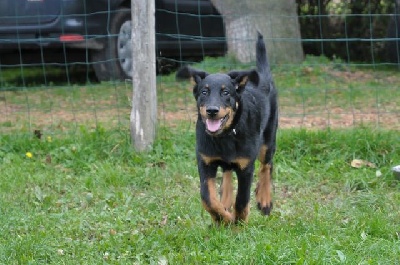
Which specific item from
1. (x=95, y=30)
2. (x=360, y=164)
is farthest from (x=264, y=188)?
(x=95, y=30)

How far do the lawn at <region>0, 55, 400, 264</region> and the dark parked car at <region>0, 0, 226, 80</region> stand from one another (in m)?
0.60

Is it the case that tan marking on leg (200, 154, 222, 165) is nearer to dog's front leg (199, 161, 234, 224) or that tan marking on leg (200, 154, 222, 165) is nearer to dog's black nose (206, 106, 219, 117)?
dog's front leg (199, 161, 234, 224)

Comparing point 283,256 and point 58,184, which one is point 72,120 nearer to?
point 58,184

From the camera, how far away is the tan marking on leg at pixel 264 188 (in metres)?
6.16

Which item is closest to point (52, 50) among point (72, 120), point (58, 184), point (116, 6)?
point (116, 6)

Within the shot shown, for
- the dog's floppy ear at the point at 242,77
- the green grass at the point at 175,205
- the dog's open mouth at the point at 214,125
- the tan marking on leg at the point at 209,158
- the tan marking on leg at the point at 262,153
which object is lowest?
the green grass at the point at 175,205

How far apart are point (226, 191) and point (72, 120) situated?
331 cm

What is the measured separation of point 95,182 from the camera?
6984 millimetres

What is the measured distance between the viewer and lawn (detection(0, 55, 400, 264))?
5.14 metres

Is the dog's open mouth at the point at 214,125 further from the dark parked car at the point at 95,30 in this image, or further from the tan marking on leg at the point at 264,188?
the dark parked car at the point at 95,30

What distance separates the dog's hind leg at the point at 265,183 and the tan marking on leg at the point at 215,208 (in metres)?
0.67

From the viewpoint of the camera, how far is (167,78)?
1062cm

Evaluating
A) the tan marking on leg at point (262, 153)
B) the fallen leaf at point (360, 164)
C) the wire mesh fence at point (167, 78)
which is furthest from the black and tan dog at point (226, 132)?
the wire mesh fence at point (167, 78)

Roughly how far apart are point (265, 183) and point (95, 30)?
14.9ft
